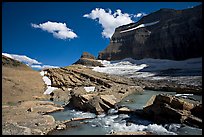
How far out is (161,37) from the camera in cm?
8269

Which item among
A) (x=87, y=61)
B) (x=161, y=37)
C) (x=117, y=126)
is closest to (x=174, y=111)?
(x=117, y=126)

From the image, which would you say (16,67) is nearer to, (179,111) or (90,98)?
(90,98)

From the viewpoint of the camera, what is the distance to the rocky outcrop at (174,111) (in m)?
11.5

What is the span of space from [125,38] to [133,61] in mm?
19993

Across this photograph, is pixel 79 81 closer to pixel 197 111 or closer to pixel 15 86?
pixel 15 86

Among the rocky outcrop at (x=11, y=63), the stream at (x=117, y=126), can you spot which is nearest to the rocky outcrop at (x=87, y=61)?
the rocky outcrop at (x=11, y=63)

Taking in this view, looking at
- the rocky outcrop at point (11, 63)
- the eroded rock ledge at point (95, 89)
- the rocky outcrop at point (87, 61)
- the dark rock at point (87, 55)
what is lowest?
the eroded rock ledge at point (95, 89)

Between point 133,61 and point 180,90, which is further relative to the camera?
point 133,61

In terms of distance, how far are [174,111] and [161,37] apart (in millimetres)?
74368

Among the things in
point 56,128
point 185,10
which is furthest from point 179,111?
point 185,10

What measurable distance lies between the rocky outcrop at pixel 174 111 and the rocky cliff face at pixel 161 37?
2459 inches

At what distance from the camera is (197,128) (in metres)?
10.9

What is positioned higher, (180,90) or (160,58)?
(160,58)

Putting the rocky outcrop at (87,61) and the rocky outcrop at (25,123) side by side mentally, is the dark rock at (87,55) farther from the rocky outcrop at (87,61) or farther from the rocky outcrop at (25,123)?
the rocky outcrop at (25,123)
